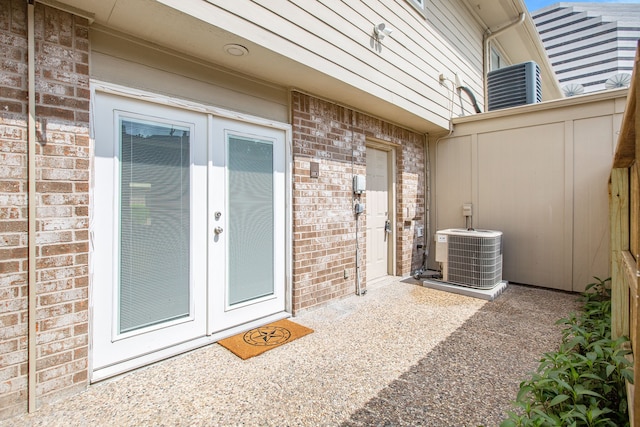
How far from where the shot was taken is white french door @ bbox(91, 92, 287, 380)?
7.30 ft

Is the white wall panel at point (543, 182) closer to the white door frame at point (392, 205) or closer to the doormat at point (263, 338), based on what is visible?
the white door frame at point (392, 205)

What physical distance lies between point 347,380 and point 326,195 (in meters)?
2.05

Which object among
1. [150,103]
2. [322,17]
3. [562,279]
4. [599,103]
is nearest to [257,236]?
[150,103]

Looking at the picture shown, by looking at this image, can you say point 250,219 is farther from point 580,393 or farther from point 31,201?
point 580,393

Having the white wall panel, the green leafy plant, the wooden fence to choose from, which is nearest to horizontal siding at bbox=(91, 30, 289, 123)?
→ the wooden fence

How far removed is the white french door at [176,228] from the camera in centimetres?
222

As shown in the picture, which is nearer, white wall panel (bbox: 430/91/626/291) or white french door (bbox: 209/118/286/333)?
white french door (bbox: 209/118/286/333)

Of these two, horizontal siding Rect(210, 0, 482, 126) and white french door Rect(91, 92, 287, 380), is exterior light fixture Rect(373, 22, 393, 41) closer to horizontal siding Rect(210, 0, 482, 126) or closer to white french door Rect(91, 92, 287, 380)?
horizontal siding Rect(210, 0, 482, 126)

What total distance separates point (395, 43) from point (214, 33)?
245 cm

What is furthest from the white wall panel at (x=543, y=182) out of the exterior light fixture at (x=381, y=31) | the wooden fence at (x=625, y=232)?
the exterior light fixture at (x=381, y=31)

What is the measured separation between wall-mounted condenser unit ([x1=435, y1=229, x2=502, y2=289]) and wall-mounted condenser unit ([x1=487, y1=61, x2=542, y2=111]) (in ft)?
8.55

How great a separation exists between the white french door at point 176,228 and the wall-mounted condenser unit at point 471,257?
2.45m

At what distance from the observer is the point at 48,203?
192 centimetres

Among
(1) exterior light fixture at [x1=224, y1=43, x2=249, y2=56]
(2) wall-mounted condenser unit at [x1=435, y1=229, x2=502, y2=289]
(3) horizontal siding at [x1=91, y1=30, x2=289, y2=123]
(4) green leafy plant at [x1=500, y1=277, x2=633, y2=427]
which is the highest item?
(1) exterior light fixture at [x1=224, y1=43, x2=249, y2=56]
